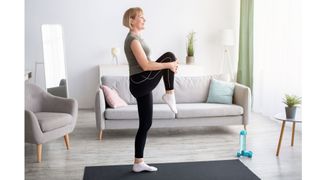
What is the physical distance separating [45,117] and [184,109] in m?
1.73

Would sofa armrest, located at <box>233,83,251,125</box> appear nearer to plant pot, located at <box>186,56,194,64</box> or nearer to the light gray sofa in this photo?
the light gray sofa

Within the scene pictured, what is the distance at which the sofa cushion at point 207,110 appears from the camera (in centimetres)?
488

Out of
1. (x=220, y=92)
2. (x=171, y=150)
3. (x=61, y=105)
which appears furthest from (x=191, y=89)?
(x=61, y=105)

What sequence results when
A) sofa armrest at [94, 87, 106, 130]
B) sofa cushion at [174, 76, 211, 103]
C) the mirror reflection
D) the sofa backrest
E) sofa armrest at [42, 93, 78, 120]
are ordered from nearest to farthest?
1. sofa armrest at [42, 93, 78, 120]
2. sofa armrest at [94, 87, 106, 130]
3. the sofa backrest
4. sofa cushion at [174, 76, 211, 103]
5. the mirror reflection

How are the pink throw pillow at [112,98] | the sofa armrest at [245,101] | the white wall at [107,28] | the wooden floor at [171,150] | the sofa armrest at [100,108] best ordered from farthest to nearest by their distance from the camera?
1. the white wall at [107,28]
2. the sofa armrest at [245,101]
3. the pink throw pillow at [112,98]
4. the sofa armrest at [100,108]
5. the wooden floor at [171,150]

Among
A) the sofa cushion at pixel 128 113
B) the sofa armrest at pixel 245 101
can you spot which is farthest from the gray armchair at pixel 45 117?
the sofa armrest at pixel 245 101

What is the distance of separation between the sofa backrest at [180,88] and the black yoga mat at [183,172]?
161cm

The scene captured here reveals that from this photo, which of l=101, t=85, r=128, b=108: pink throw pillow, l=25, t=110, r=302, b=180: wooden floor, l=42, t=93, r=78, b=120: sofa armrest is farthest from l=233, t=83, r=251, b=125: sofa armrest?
l=42, t=93, r=78, b=120: sofa armrest

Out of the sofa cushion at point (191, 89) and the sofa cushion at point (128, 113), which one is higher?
the sofa cushion at point (191, 89)

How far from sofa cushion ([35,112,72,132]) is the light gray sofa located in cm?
56

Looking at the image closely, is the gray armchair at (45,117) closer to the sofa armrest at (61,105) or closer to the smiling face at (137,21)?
the sofa armrest at (61,105)

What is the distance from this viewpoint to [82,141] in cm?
476

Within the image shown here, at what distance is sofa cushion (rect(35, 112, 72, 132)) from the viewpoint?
3.92 metres
